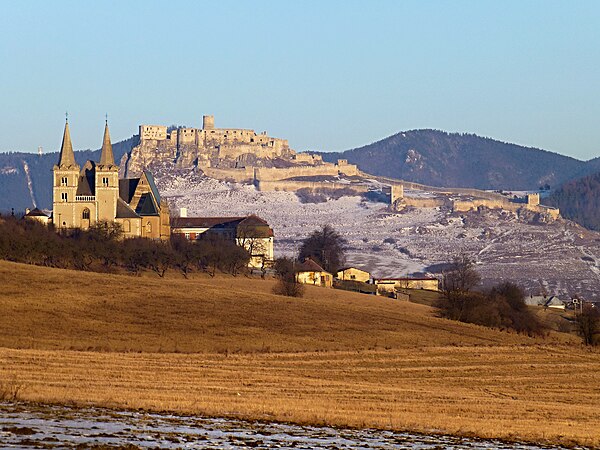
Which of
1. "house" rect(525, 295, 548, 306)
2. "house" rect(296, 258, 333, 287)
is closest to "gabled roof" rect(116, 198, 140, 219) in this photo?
"house" rect(296, 258, 333, 287)

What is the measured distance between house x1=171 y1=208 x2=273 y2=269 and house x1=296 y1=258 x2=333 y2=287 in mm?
2784

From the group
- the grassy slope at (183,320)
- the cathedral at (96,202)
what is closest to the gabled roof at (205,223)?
the cathedral at (96,202)

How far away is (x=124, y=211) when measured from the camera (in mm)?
103250

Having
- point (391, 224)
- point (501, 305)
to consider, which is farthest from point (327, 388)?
point (391, 224)

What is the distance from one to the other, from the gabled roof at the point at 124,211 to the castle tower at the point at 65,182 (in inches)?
139

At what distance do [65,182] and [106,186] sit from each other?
3.19 metres

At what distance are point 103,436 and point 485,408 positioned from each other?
10673 mm

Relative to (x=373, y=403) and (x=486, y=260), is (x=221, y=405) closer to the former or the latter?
(x=373, y=403)

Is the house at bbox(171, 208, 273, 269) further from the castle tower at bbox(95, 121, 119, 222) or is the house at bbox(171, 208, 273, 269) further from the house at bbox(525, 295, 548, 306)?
the house at bbox(525, 295, 548, 306)

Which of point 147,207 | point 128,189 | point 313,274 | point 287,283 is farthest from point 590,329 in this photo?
point 128,189

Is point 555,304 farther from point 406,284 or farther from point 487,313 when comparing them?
point 487,313

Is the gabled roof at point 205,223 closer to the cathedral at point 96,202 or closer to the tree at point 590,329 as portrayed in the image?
the cathedral at point 96,202

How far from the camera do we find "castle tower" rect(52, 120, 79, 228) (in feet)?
334

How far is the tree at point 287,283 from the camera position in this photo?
233 feet
